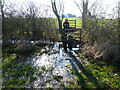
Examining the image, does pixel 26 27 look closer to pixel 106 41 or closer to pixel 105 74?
pixel 106 41

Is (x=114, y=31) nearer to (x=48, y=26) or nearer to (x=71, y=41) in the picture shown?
(x=71, y=41)

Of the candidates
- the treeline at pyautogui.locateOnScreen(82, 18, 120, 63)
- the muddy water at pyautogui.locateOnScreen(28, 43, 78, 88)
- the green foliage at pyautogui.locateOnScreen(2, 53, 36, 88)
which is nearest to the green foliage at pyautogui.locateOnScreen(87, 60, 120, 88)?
the treeline at pyautogui.locateOnScreen(82, 18, 120, 63)

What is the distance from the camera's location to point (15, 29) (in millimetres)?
8820

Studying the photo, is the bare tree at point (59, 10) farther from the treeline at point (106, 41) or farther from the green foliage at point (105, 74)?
the green foliage at point (105, 74)

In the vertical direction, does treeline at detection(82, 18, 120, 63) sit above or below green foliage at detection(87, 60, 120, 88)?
above

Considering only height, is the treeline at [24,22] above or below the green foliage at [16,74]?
above

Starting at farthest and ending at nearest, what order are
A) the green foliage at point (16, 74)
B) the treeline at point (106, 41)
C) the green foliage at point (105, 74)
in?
the treeline at point (106, 41) → the green foliage at point (16, 74) → the green foliage at point (105, 74)

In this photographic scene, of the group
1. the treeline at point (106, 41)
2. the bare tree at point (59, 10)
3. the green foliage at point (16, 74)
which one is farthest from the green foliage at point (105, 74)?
the bare tree at point (59, 10)

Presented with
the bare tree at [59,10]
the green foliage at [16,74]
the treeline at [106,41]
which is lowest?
the green foliage at [16,74]

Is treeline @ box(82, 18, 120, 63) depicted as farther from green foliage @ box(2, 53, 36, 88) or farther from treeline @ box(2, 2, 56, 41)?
treeline @ box(2, 2, 56, 41)

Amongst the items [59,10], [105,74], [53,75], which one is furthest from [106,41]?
[59,10]

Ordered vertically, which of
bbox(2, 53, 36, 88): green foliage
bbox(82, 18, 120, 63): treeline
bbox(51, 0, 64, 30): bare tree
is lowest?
bbox(2, 53, 36, 88): green foliage

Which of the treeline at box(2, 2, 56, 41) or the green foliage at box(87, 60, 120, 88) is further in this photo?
the treeline at box(2, 2, 56, 41)

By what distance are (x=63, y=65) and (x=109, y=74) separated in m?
1.87
